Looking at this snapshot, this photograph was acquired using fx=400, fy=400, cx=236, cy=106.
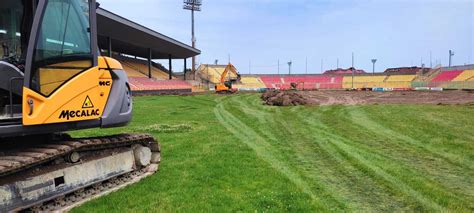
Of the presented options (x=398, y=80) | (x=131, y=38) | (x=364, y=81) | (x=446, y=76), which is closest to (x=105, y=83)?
(x=131, y=38)

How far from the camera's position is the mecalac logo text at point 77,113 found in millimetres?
5650

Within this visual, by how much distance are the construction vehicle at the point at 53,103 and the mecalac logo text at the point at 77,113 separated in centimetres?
1

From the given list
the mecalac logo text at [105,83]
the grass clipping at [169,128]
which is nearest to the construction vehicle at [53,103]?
the mecalac logo text at [105,83]

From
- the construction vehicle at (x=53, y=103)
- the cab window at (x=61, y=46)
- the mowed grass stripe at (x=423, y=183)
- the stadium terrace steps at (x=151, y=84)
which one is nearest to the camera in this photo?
the construction vehicle at (x=53, y=103)

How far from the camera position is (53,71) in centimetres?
568

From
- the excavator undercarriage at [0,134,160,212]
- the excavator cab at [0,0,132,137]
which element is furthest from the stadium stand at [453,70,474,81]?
the excavator cab at [0,0,132,137]

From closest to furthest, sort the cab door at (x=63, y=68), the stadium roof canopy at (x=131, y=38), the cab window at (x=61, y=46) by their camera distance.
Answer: the cab door at (x=63, y=68)
the cab window at (x=61, y=46)
the stadium roof canopy at (x=131, y=38)

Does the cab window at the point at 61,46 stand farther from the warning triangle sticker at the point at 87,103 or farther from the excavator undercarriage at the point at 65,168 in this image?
the excavator undercarriage at the point at 65,168

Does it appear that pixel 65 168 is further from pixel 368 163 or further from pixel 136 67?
pixel 136 67

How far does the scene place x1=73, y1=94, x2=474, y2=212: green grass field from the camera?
19.9ft

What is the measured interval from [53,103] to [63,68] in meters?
0.60

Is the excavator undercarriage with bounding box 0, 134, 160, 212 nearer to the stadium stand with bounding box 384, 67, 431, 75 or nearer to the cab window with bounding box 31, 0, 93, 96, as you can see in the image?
the cab window with bounding box 31, 0, 93, 96

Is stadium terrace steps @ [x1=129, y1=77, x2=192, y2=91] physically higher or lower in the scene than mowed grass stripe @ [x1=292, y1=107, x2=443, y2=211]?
higher

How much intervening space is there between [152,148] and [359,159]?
4.57 meters
